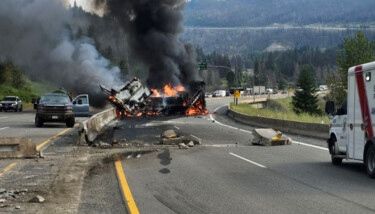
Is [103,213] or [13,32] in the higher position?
[13,32]

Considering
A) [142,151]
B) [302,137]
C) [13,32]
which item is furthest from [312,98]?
[142,151]

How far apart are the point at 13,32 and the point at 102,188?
44.7 meters

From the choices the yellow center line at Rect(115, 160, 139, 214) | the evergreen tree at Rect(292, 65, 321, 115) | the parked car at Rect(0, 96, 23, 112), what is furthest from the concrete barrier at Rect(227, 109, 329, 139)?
the evergreen tree at Rect(292, 65, 321, 115)

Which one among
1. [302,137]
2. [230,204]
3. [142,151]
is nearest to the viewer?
[230,204]

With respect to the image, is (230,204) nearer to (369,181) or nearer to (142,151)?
(369,181)

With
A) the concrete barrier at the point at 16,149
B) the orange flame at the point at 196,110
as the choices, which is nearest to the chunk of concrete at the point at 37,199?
the concrete barrier at the point at 16,149

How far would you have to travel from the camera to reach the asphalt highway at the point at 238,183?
33.7 ft

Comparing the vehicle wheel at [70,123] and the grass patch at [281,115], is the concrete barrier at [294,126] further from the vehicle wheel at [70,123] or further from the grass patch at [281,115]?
the vehicle wheel at [70,123]

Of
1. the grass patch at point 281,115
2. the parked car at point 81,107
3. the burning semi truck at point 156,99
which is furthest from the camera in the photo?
the parked car at point 81,107

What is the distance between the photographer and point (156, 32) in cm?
6072

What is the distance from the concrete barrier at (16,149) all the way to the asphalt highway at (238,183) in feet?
8.38

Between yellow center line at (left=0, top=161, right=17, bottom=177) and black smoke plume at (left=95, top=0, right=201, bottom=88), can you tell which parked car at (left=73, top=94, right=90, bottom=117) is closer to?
black smoke plume at (left=95, top=0, right=201, bottom=88)

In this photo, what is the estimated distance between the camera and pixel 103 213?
9711 mm

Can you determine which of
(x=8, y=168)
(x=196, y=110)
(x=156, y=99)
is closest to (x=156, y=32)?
(x=196, y=110)
